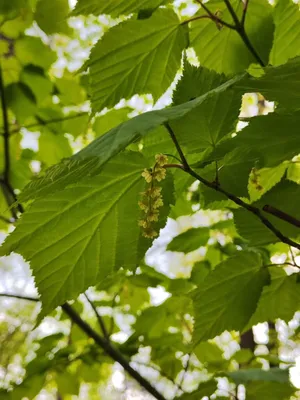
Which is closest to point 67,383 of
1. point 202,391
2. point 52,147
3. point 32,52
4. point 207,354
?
point 207,354

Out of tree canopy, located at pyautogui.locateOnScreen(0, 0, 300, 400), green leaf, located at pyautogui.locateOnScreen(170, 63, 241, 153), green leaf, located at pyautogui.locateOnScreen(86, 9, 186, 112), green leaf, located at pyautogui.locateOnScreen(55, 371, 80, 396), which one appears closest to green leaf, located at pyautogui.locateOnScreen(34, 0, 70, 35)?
tree canopy, located at pyautogui.locateOnScreen(0, 0, 300, 400)

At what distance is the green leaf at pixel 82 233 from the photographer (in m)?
0.44

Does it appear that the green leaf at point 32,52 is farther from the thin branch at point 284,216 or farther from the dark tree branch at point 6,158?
the thin branch at point 284,216

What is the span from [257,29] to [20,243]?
17.9 inches

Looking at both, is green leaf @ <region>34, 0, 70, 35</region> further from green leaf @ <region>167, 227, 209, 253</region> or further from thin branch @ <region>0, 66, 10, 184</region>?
green leaf @ <region>167, 227, 209, 253</region>

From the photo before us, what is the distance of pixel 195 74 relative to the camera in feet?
1.29

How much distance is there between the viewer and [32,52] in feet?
3.06

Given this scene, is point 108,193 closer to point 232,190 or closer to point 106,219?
point 106,219

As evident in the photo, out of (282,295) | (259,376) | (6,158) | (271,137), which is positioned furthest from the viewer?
(6,158)

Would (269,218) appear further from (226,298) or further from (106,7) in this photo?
(106,7)

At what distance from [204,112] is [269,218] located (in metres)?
0.25

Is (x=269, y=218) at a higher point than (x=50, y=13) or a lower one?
lower

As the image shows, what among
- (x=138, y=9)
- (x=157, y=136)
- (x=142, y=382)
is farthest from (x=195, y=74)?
(x=142, y=382)

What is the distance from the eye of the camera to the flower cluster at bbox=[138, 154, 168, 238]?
16.5 inches
